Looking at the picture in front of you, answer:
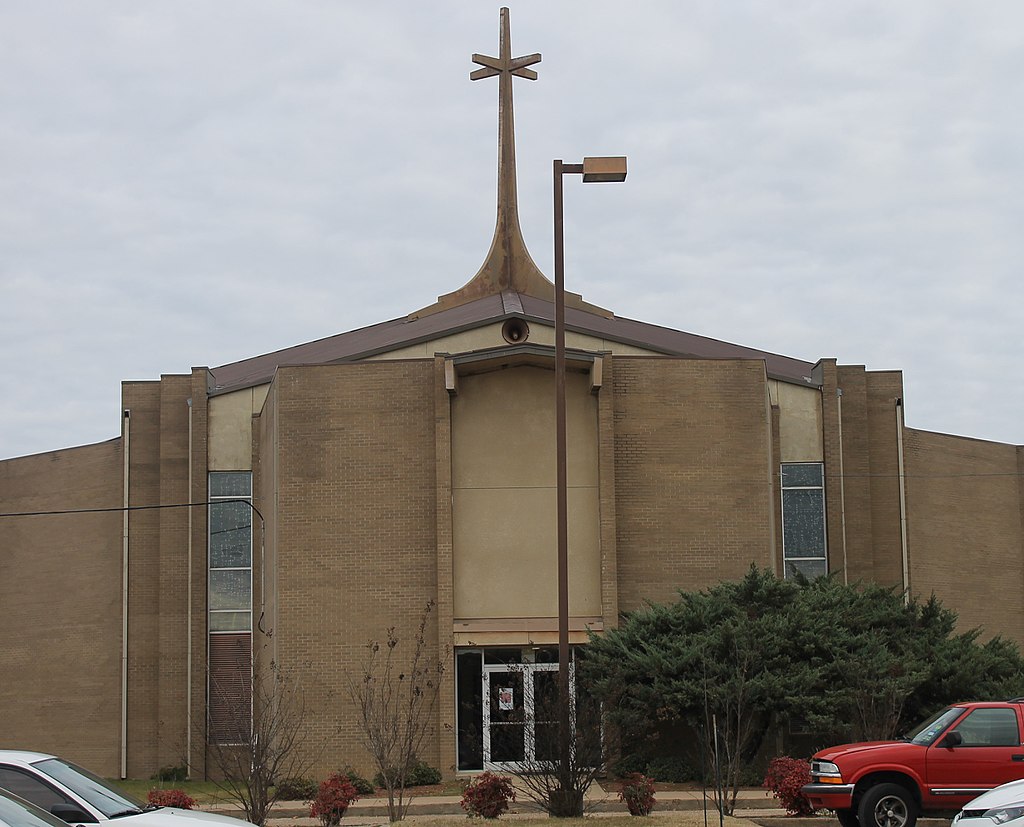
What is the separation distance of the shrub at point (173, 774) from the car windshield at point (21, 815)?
24371 mm

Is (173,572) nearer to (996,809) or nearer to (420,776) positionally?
(420,776)

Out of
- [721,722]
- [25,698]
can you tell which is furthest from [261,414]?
[721,722]

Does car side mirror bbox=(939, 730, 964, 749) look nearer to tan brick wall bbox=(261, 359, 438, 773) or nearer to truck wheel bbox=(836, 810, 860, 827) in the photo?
truck wheel bbox=(836, 810, 860, 827)

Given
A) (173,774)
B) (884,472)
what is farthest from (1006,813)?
(173,774)

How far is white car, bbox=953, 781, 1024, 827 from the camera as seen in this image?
12852 mm

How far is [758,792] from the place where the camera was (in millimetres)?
25562

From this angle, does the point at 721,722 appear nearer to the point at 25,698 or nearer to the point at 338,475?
the point at 338,475

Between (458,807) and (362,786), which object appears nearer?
(458,807)

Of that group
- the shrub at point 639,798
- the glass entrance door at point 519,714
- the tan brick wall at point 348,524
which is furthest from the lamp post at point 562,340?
the tan brick wall at point 348,524

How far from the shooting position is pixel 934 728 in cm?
1794

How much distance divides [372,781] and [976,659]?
38.5 feet

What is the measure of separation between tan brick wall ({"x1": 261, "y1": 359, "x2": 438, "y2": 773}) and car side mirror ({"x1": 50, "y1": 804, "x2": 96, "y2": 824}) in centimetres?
1716

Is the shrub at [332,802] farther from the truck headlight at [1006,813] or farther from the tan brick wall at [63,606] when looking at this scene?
the tan brick wall at [63,606]

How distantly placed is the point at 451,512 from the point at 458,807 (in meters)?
7.09
